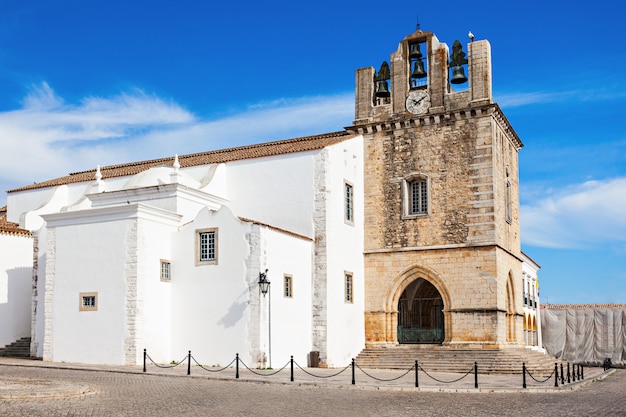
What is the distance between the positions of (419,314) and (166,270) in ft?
42.3

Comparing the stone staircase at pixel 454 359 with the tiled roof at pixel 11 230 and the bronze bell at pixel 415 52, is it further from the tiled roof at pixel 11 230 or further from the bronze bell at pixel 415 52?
the tiled roof at pixel 11 230

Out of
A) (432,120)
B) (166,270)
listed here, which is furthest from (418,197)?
(166,270)

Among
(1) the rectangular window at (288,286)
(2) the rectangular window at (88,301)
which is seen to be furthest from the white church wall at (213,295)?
(2) the rectangular window at (88,301)

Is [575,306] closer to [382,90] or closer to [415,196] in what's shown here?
[415,196]

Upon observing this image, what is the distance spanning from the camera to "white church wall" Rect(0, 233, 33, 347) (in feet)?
94.3

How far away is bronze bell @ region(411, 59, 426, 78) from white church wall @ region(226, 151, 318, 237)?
18.5 feet

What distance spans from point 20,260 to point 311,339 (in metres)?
12.6

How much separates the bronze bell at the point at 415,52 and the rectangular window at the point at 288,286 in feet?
35.7

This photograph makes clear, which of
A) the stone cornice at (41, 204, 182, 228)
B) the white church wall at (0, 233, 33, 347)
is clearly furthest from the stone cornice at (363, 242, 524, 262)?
the white church wall at (0, 233, 33, 347)

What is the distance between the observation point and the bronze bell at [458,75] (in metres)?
28.3

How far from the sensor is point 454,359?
25891 mm

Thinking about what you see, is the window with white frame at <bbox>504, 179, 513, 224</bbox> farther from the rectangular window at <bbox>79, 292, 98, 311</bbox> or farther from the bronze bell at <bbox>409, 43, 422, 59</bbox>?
the rectangular window at <bbox>79, 292, 98, 311</bbox>

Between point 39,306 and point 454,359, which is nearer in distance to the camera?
point 454,359

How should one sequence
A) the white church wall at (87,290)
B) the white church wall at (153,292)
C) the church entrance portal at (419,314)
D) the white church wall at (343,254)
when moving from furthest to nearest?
1. the church entrance portal at (419,314)
2. the white church wall at (343,254)
3. the white church wall at (87,290)
4. the white church wall at (153,292)
